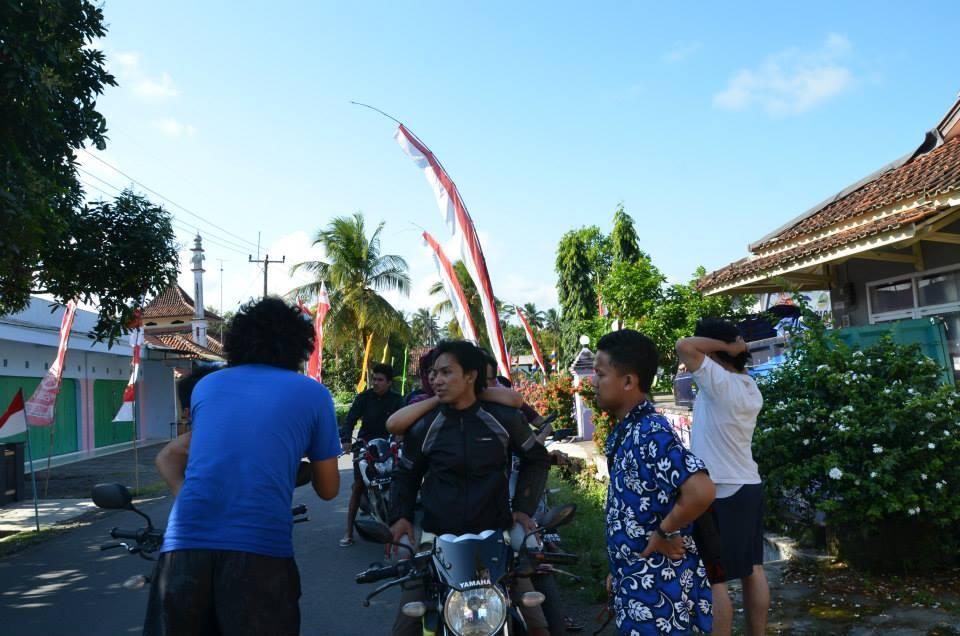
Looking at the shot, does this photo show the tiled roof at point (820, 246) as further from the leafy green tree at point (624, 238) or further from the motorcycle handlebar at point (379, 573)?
the leafy green tree at point (624, 238)

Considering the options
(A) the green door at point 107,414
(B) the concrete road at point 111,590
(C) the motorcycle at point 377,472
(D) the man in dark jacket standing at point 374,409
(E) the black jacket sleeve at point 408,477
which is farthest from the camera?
(A) the green door at point 107,414

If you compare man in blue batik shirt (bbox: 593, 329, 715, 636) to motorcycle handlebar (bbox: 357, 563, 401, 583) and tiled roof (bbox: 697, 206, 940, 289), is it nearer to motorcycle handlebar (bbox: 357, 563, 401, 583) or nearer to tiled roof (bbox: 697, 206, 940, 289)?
motorcycle handlebar (bbox: 357, 563, 401, 583)

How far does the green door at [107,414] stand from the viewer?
25.5 meters

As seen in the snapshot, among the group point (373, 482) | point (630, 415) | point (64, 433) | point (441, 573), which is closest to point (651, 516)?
point (630, 415)

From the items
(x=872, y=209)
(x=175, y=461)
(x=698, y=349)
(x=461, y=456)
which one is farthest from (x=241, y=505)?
(x=872, y=209)

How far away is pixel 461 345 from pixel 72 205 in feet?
23.5

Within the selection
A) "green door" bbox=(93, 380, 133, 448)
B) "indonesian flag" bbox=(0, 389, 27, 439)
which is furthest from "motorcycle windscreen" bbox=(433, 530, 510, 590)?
"green door" bbox=(93, 380, 133, 448)

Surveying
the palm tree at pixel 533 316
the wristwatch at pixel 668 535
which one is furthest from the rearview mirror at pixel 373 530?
the palm tree at pixel 533 316

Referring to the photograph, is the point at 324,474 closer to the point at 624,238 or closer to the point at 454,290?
the point at 454,290

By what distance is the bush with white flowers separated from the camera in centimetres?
544

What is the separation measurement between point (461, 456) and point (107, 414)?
84.3 feet

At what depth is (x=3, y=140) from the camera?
25.1 ft

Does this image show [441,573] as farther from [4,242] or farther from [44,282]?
[44,282]

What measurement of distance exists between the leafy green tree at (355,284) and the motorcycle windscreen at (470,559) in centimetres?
3258
